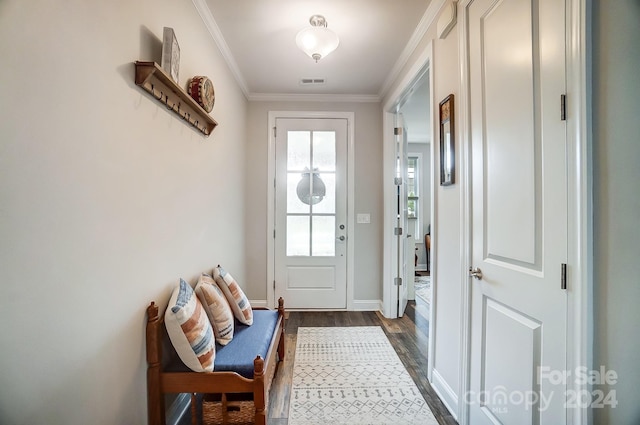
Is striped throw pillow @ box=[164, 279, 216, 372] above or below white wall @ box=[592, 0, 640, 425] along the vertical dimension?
below

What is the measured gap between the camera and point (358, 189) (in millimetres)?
3363

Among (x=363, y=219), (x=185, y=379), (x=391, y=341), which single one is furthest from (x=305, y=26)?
(x=391, y=341)

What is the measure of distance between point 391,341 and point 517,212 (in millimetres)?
1892

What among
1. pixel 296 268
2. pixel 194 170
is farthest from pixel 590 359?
pixel 296 268

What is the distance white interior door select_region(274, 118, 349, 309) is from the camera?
3340 millimetres

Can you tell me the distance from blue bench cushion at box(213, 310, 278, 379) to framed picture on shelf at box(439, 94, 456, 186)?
1519 millimetres

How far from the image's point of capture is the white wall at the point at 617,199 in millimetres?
787

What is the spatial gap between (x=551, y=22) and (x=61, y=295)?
1909mm

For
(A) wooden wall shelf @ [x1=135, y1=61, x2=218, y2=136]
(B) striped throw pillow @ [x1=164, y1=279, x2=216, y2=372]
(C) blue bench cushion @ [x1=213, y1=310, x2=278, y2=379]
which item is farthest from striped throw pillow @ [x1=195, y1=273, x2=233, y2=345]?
(A) wooden wall shelf @ [x1=135, y1=61, x2=218, y2=136]

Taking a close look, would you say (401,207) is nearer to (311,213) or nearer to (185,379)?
(311,213)

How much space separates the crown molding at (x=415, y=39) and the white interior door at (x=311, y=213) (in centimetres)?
78

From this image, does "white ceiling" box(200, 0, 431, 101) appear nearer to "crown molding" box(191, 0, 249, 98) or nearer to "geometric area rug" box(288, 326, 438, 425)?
"crown molding" box(191, 0, 249, 98)

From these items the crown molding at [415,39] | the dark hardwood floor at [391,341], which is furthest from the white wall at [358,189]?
the crown molding at [415,39]

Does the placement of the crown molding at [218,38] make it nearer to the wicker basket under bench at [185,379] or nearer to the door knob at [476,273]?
the wicker basket under bench at [185,379]
